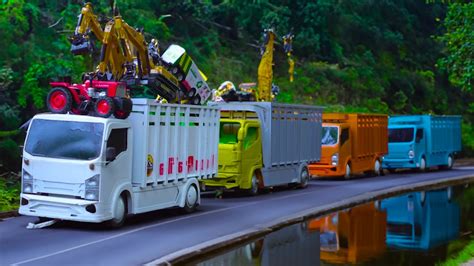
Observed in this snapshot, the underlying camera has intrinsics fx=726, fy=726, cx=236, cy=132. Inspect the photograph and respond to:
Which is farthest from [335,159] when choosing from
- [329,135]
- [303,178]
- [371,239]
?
[371,239]

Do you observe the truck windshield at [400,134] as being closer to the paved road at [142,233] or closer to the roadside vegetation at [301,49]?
the roadside vegetation at [301,49]

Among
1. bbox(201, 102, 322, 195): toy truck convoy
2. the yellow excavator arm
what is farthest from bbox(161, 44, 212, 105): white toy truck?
the yellow excavator arm

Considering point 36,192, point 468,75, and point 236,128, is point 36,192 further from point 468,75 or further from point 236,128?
point 468,75

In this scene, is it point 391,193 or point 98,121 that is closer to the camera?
point 98,121

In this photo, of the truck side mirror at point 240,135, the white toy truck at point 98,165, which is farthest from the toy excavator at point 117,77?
the truck side mirror at point 240,135

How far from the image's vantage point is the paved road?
11.2m

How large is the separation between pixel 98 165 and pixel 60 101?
1848 millimetres

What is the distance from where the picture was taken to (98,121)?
45.2ft

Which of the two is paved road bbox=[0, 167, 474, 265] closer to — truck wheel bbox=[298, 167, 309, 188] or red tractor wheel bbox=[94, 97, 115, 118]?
red tractor wheel bbox=[94, 97, 115, 118]

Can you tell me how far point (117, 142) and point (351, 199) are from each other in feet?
27.2

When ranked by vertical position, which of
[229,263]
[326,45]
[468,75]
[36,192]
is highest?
[326,45]

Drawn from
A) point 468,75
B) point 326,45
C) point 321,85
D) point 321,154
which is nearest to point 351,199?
point 468,75

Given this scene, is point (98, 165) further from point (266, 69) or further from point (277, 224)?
point (266, 69)

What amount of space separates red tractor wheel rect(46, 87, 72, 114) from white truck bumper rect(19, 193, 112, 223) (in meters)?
1.82
